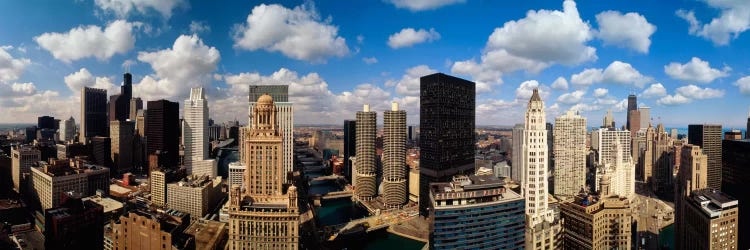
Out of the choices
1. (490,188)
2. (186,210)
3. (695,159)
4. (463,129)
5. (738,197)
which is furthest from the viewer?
(463,129)

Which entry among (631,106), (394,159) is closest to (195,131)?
(394,159)

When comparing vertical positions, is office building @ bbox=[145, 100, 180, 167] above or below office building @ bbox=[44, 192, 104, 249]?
above

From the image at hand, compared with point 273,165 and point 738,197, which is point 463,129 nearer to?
point 738,197

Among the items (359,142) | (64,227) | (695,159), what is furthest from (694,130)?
(64,227)

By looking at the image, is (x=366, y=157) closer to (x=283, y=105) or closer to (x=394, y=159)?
(x=394, y=159)

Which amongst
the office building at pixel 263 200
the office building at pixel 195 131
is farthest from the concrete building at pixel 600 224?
the office building at pixel 195 131

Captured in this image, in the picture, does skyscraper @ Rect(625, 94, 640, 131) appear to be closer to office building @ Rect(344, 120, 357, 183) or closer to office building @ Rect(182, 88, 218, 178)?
office building @ Rect(344, 120, 357, 183)

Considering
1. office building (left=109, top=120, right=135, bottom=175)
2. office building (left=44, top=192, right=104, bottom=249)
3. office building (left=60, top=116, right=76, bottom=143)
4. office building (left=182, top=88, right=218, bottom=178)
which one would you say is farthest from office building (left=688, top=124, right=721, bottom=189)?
office building (left=60, top=116, right=76, bottom=143)
